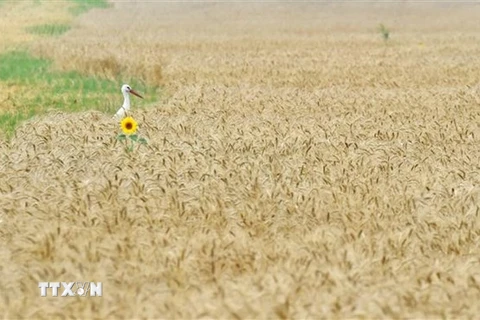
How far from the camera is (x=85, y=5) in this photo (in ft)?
266

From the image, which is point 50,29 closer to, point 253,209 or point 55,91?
point 55,91

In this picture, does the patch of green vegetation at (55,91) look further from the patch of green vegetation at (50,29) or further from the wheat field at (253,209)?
the patch of green vegetation at (50,29)

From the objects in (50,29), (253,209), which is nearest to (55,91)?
(253,209)

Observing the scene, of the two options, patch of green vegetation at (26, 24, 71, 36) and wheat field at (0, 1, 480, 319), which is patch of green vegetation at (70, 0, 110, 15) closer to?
patch of green vegetation at (26, 24, 71, 36)

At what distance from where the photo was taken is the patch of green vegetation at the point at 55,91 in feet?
59.3

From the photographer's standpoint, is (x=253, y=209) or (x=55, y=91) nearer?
(x=253, y=209)

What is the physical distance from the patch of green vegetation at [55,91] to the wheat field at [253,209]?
88.7 inches

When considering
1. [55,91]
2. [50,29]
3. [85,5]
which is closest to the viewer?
[55,91]

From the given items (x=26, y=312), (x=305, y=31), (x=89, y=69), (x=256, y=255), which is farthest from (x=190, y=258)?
(x=305, y=31)

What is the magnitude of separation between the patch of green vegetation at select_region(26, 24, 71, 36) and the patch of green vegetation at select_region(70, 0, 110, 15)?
1701 cm

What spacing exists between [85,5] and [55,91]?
201 ft

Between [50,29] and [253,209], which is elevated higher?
[253,209]

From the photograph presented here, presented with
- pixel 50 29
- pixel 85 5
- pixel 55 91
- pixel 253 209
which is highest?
pixel 253 209

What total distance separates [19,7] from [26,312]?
6911 cm
